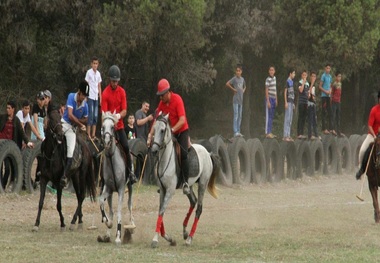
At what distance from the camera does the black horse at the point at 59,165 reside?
20.1 m

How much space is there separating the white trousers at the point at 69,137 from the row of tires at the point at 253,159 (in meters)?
4.95

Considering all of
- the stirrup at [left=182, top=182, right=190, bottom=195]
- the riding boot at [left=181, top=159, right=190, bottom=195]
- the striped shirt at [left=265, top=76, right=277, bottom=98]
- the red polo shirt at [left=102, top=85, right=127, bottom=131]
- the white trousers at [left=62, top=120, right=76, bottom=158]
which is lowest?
the stirrup at [left=182, top=182, right=190, bottom=195]

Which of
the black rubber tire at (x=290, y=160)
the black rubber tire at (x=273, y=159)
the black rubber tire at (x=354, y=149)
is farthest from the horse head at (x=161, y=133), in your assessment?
the black rubber tire at (x=354, y=149)

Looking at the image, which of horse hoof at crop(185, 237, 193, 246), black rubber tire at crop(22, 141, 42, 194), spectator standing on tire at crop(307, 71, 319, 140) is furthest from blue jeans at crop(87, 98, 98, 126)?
spectator standing on tire at crop(307, 71, 319, 140)

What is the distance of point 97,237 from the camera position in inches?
737

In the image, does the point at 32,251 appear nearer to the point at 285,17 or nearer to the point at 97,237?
the point at 97,237

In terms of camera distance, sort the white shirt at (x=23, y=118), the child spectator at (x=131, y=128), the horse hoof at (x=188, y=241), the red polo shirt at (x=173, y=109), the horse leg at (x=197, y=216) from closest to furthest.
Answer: the horse hoof at (x=188, y=241) < the horse leg at (x=197, y=216) < the red polo shirt at (x=173, y=109) < the white shirt at (x=23, y=118) < the child spectator at (x=131, y=128)

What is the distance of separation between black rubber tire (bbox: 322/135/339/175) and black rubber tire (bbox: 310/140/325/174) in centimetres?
31

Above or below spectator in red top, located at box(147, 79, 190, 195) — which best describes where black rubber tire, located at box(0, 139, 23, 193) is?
below

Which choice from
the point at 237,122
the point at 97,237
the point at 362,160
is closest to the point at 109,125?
the point at 97,237

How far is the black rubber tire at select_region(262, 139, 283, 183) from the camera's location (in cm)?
3566

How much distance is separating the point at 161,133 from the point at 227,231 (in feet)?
11.2

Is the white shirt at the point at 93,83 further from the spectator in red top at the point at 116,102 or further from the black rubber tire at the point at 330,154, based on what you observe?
the black rubber tire at the point at 330,154

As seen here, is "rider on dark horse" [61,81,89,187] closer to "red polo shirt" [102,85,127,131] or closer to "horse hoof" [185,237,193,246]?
"red polo shirt" [102,85,127,131]
